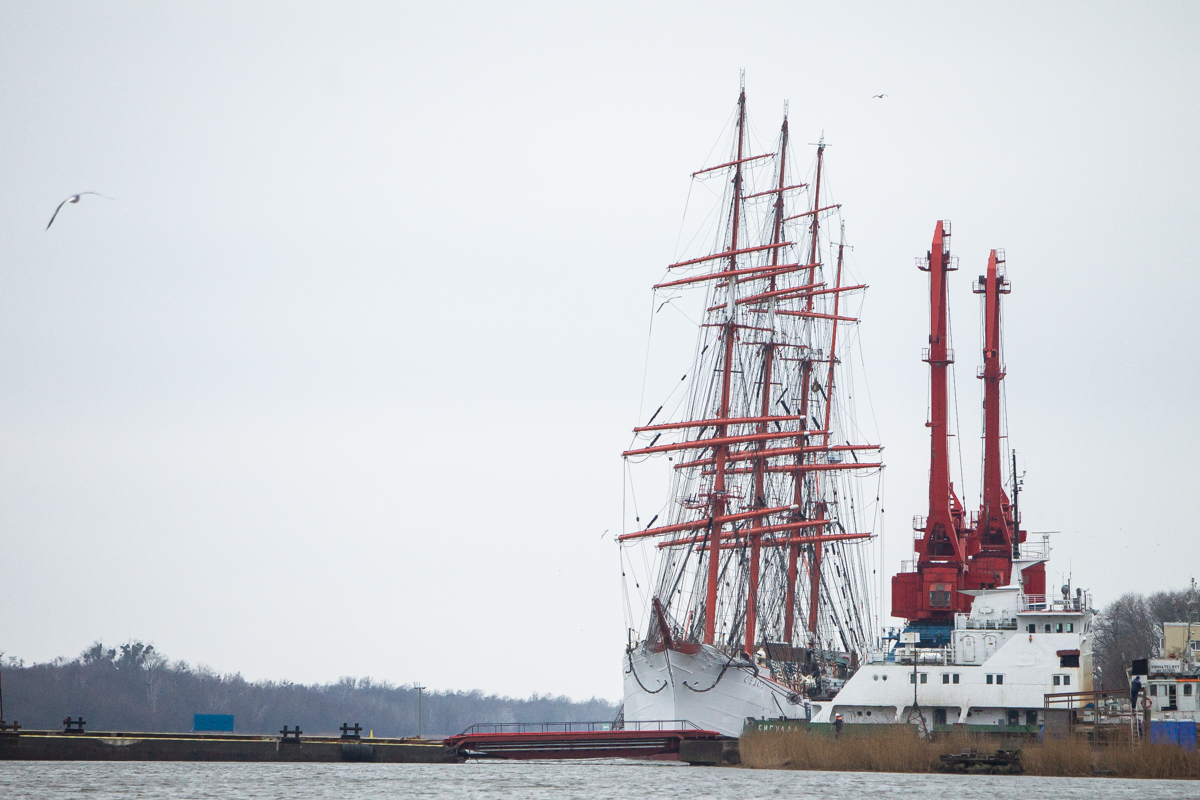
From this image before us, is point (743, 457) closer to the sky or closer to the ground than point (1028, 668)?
closer to the sky

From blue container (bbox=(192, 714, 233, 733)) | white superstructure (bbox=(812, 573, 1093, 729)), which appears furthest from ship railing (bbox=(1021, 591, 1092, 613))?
blue container (bbox=(192, 714, 233, 733))

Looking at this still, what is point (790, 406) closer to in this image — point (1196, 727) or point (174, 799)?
point (1196, 727)

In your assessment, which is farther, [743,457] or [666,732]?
[743,457]

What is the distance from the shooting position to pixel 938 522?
9419 cm

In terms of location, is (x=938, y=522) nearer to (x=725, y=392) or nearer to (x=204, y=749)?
(x=725, y=392)

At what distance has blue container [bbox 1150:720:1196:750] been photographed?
67062 millimetres

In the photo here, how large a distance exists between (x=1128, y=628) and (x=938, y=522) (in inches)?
2422

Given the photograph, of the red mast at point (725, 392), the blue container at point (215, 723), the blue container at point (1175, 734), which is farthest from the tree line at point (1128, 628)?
the blue container at point (215, 723)

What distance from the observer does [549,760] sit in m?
93.1

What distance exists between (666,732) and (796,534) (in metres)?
25.7

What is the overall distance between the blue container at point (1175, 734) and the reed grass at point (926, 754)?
1.56m

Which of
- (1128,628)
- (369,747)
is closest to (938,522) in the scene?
(369,747)

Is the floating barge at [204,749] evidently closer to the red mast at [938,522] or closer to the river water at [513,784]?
the river water at [513,784]

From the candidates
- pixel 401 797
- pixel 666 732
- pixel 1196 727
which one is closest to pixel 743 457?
pixel 666 732
